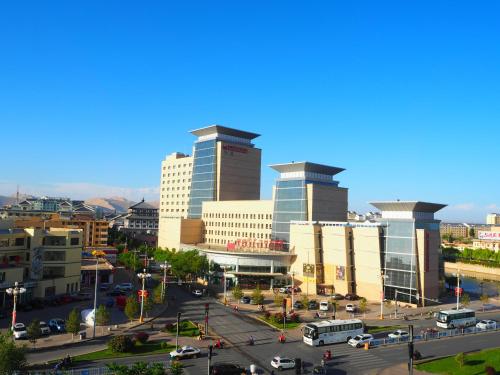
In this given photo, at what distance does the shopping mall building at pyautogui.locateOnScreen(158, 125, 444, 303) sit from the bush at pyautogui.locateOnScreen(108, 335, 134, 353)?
127 feet

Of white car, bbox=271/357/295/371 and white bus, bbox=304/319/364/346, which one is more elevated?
white bus, bbox=304/319/364/346

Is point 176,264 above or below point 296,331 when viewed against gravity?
above

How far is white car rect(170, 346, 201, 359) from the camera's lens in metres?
42.5

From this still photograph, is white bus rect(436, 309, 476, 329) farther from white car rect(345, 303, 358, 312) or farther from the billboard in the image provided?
the billboard

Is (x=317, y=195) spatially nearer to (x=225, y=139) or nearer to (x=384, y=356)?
(x=225, y=139)

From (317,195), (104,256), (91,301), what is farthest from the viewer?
(104,256)

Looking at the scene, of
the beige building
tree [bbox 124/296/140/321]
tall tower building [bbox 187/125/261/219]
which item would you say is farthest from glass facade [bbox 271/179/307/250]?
tree [bbox 124/296/140/321]

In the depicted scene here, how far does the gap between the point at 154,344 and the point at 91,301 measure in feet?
88.3

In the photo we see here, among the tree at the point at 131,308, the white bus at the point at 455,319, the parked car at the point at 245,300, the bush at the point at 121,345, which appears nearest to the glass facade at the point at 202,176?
the parked car at the point at 245,300

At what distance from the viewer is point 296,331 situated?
55.7m

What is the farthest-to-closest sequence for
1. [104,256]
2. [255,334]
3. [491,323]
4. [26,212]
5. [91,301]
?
[26,212] < [104,256] < [91,301] < [491,323] < [255,334]

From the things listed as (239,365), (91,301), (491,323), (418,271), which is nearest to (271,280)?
(418,271)

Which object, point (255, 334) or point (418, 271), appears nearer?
point (255, 334)

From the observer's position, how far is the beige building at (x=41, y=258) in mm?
67731
